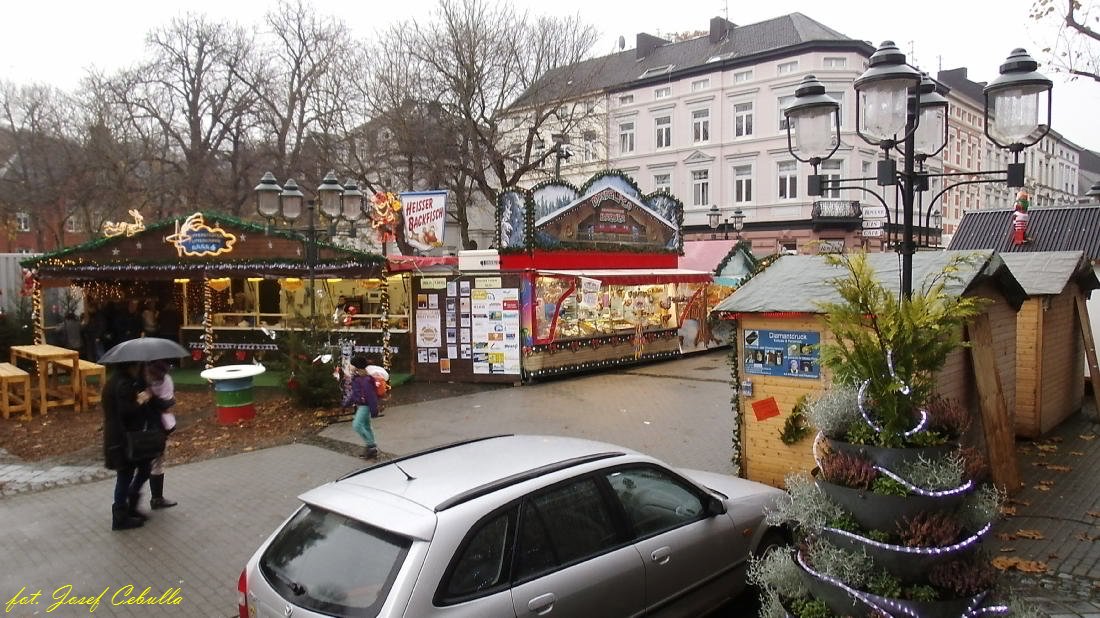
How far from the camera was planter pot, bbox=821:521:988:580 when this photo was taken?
123 inches

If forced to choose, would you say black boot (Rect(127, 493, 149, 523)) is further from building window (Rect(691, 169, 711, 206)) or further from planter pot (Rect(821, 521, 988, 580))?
building window (Rect(691, 169, 711, 206))

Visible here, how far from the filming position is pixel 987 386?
698 centimetres

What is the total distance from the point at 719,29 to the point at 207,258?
31991 millimetres

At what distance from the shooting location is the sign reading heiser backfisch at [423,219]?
48.7ft

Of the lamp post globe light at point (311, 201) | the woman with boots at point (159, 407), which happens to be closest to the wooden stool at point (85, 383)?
the lamp post globe light at point (311, 201)

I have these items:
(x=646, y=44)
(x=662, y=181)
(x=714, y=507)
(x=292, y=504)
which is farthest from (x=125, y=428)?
(x=646, y=44)

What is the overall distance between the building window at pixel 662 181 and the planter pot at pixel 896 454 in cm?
3640

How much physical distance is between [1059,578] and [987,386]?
221cm

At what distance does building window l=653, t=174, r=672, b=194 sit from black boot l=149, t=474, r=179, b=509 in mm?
34325

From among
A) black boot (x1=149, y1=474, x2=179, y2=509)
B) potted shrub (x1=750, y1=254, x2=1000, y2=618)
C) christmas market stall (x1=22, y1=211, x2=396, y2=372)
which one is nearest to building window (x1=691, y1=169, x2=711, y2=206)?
christmas market stall (x1=22, y1=211, x2=396, y2=372)

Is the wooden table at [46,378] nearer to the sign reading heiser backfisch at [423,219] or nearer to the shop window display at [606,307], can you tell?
the sign reading heiser backfisch at [423,219]

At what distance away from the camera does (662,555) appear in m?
4.15

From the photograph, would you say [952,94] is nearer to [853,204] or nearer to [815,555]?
[853,204]

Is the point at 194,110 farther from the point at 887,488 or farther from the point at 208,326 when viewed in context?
the point at 887,488
